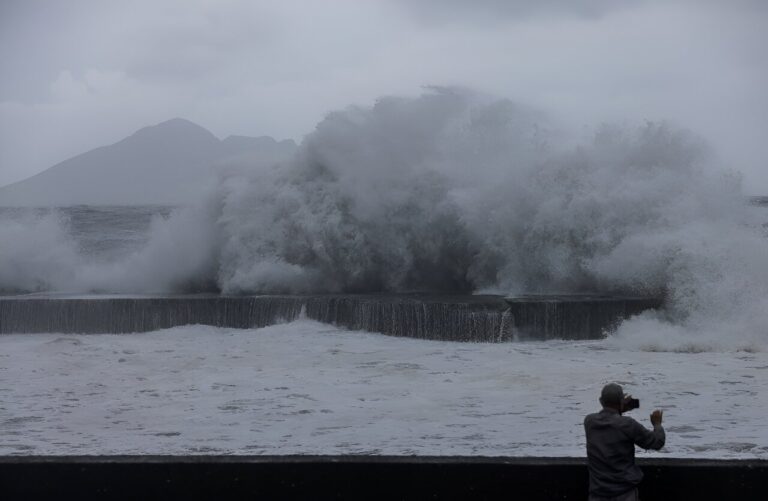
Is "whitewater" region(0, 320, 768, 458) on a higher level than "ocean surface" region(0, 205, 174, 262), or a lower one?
lower

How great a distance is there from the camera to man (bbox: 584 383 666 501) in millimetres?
4191

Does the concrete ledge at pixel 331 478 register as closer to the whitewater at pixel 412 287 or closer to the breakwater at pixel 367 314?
the whitewater at pixel 412 287

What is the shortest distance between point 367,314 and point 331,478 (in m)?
8.33

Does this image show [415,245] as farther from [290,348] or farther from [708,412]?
[708,412]

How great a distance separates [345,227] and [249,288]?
1.99 m

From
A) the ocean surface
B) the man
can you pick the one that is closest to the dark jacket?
the man

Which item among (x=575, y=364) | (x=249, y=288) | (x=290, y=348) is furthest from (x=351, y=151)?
(x=575, y=364)

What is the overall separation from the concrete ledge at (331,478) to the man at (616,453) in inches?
5.0

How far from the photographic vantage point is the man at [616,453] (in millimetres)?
4191

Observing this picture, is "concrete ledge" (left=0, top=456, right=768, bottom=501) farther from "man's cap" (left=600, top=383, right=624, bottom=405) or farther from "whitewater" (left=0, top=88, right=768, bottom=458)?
"whitewater" (left=0, top=88, right=768, bottom=458)

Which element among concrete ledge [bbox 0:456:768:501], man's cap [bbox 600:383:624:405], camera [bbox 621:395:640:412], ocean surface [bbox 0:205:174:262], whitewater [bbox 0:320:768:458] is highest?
ocean surface [bbox 0:205:174:262]

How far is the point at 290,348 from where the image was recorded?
38.1 ft

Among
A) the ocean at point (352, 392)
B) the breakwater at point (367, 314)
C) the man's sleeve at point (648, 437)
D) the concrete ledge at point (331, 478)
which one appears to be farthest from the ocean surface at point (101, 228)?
the man's sleeve at point (648, 437)

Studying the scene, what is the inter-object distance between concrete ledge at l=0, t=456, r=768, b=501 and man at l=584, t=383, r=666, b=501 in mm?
127
